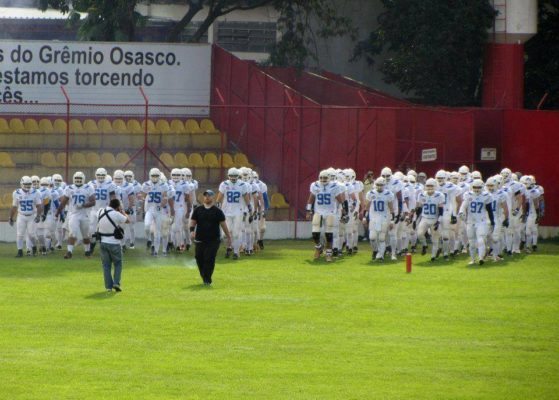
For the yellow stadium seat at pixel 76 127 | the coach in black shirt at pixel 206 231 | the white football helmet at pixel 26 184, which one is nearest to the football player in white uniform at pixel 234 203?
the white football helmet at pixel 26 184

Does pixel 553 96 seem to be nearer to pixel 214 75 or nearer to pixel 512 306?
pixel 214 75

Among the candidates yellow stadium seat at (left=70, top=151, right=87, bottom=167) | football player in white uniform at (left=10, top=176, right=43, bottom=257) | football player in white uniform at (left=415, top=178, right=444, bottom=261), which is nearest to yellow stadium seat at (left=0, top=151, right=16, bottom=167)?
yellow stadium seat at (left=70, top=151, right=87, bottom=167)

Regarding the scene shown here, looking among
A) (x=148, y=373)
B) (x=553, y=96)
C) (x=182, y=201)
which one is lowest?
(x=148, y=373)

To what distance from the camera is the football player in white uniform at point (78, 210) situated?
3544 cm

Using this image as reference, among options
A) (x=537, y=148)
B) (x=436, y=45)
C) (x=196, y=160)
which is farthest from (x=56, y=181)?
(x=436, y=45)

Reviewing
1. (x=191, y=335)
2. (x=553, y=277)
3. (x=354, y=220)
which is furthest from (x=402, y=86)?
(x=191, y=335)

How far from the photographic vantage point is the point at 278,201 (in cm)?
4325

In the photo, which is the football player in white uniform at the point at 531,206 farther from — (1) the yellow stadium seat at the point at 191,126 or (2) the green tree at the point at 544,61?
(2) the green tree at the point at 544,61

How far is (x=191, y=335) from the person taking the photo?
2211cm

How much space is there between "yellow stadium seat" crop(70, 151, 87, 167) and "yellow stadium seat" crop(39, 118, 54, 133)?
153 cm

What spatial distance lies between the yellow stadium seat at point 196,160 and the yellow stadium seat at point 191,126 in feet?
6.62

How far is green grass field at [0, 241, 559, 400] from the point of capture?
1817cm

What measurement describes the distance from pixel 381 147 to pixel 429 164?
273 cm

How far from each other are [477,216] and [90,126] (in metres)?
16.5
